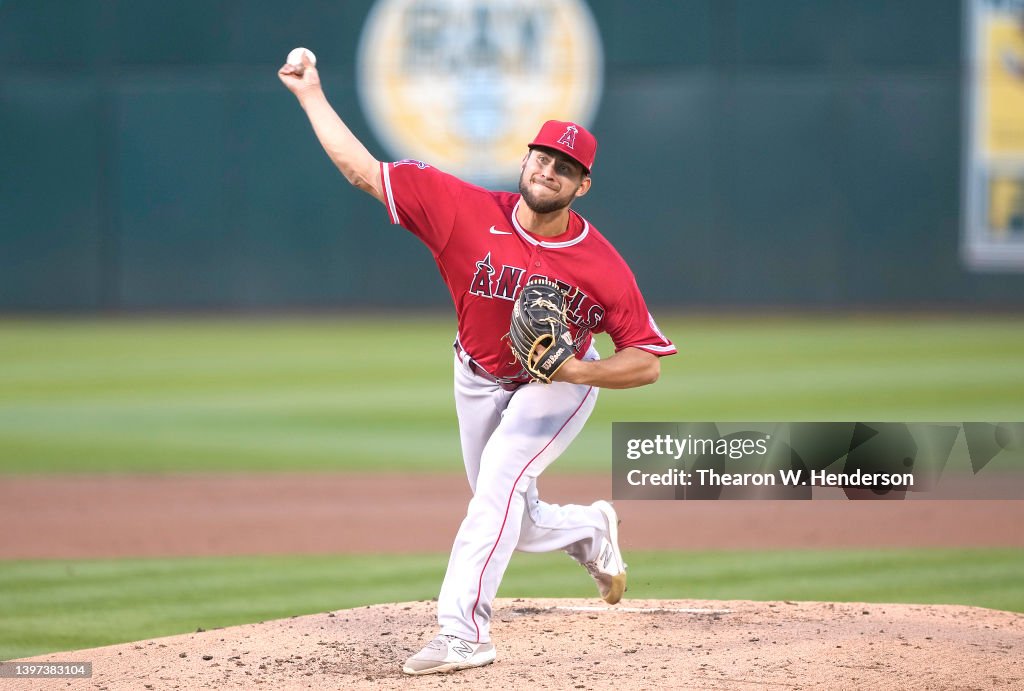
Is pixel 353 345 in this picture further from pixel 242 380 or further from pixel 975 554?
pixel 975 554

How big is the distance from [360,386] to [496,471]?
9.22 meters

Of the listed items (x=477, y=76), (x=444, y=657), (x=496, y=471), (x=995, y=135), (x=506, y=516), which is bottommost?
(x=444, y=657)

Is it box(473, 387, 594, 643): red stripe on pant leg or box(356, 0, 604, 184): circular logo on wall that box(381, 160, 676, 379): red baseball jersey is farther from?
box(356, 0, 604, 184): circular logo on wall

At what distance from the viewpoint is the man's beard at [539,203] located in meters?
4.32

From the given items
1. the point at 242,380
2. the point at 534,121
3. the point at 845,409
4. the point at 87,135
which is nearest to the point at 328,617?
the point at 845,409

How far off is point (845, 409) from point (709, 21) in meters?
8.32

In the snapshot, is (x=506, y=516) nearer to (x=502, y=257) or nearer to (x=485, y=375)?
(x=485, y=375)

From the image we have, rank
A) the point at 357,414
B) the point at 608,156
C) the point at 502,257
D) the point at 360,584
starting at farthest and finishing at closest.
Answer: the point at 608,156 < the point at 357,414 < the point at 360,584 < the point at 502,257

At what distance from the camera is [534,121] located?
18172mm

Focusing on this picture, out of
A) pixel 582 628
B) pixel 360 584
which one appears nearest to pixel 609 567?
pixel 582 628

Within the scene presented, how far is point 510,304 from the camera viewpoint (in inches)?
175

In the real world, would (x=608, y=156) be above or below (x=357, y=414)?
above

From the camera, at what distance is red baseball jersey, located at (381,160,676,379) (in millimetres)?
4387

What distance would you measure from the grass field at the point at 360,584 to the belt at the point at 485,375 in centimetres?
143
